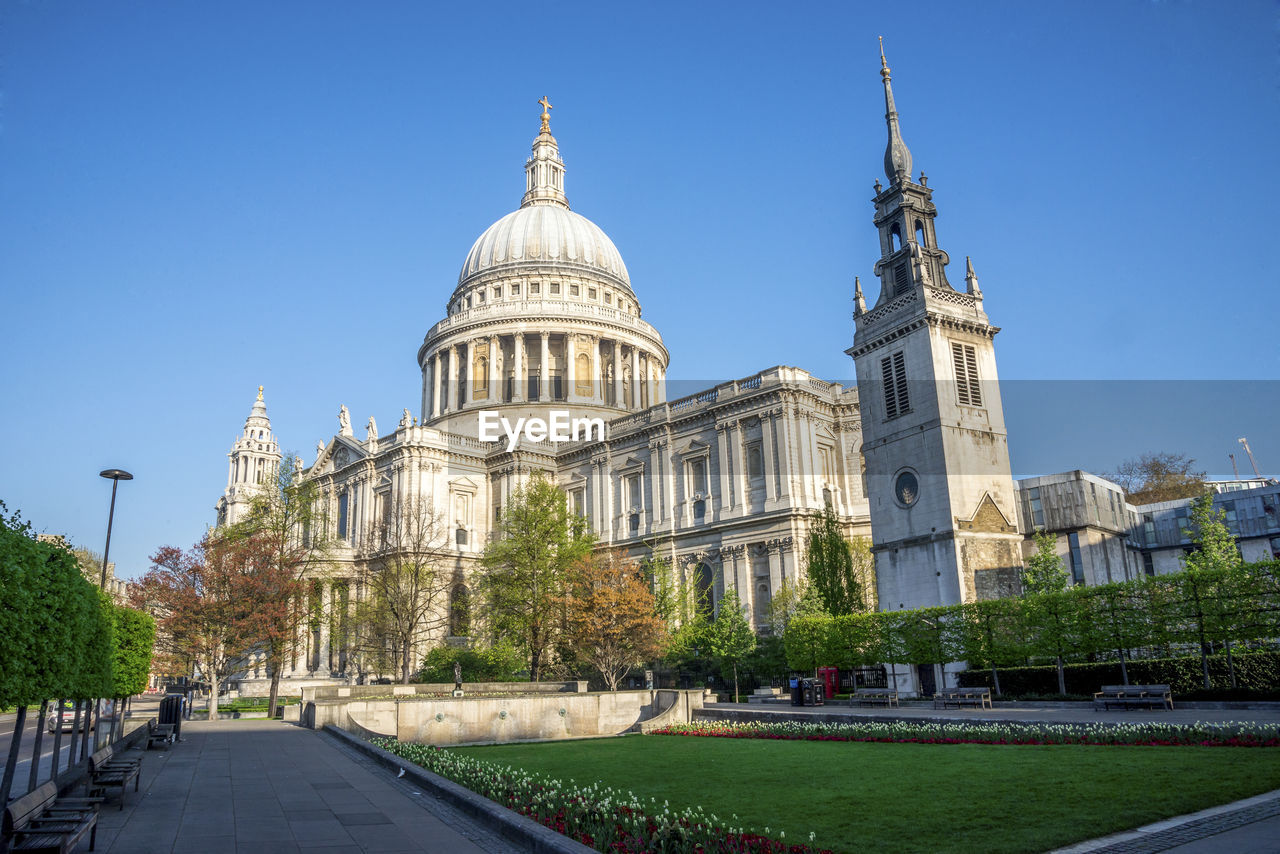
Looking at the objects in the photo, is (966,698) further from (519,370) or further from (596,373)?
(596,373)

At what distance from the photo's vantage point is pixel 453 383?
263 feet

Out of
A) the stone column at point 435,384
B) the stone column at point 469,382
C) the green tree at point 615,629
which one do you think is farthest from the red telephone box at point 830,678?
the stone column at point 435,384

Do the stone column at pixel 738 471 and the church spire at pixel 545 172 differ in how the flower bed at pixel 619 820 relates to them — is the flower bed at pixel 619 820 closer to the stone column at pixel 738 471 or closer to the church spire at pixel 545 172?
the stone column at pixel 738 471

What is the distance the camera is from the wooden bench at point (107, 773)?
477 inches

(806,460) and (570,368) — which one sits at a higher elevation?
(570,368)

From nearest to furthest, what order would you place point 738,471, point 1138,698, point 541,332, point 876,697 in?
1. point 1138,698
2. point 876,697
3. point 738,471
4. point 541,332

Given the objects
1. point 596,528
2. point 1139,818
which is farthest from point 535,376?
point 1139,818

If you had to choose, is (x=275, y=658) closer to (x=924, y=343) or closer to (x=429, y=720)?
(x=429, y=720)

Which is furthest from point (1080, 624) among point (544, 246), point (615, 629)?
point (544, 246)

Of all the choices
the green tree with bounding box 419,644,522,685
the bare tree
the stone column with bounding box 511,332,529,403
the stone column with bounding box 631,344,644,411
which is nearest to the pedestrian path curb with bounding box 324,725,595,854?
the bare tree

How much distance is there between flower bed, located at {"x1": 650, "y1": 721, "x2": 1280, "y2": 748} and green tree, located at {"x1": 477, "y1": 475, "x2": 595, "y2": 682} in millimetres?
19459

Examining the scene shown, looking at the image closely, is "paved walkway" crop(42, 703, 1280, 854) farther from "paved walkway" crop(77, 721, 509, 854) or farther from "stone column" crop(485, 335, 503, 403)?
"stone column" crop(485, 335, 503, 403)

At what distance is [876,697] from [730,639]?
12525 millimetres

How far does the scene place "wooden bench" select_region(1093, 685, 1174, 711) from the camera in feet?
75.9
